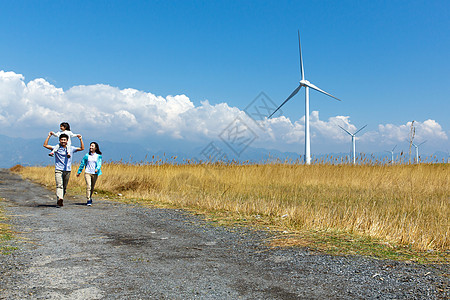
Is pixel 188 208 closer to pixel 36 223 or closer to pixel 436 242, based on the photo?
pixel 36 223

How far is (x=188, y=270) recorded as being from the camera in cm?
465

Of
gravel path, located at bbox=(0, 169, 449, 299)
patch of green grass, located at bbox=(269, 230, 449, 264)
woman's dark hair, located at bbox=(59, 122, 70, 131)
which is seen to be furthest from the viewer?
woman's dark hair, located at bbox=(59, 122, 70, 131)

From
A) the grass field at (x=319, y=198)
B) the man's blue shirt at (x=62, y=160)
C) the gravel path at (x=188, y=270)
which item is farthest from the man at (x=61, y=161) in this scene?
the gravel path at (x=188, y=270)

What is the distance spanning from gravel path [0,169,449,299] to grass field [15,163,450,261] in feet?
2.83

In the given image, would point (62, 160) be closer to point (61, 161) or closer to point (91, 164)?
point (61, 161)

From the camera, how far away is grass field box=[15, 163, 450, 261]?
644 centimetres

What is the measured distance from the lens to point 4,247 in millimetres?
5574

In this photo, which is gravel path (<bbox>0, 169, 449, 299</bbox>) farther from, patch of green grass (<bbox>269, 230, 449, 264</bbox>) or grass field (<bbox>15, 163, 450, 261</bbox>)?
grass field (<bbox>15, 163, 450, 261</bbox>)

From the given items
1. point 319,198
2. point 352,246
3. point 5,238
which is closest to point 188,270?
point 352,246

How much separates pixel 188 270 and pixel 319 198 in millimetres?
8070

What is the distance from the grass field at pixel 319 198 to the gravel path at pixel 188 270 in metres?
0.86

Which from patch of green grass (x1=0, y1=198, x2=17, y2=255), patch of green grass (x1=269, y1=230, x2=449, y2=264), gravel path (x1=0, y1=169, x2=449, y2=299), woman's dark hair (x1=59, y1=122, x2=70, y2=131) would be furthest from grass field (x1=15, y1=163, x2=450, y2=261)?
patch of green grass (x1=0, y1=198, x2=17, y2=255)

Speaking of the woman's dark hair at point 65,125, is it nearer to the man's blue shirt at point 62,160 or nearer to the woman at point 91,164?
the man's blue shirt at point 62,160

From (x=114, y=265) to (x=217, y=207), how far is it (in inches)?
212
